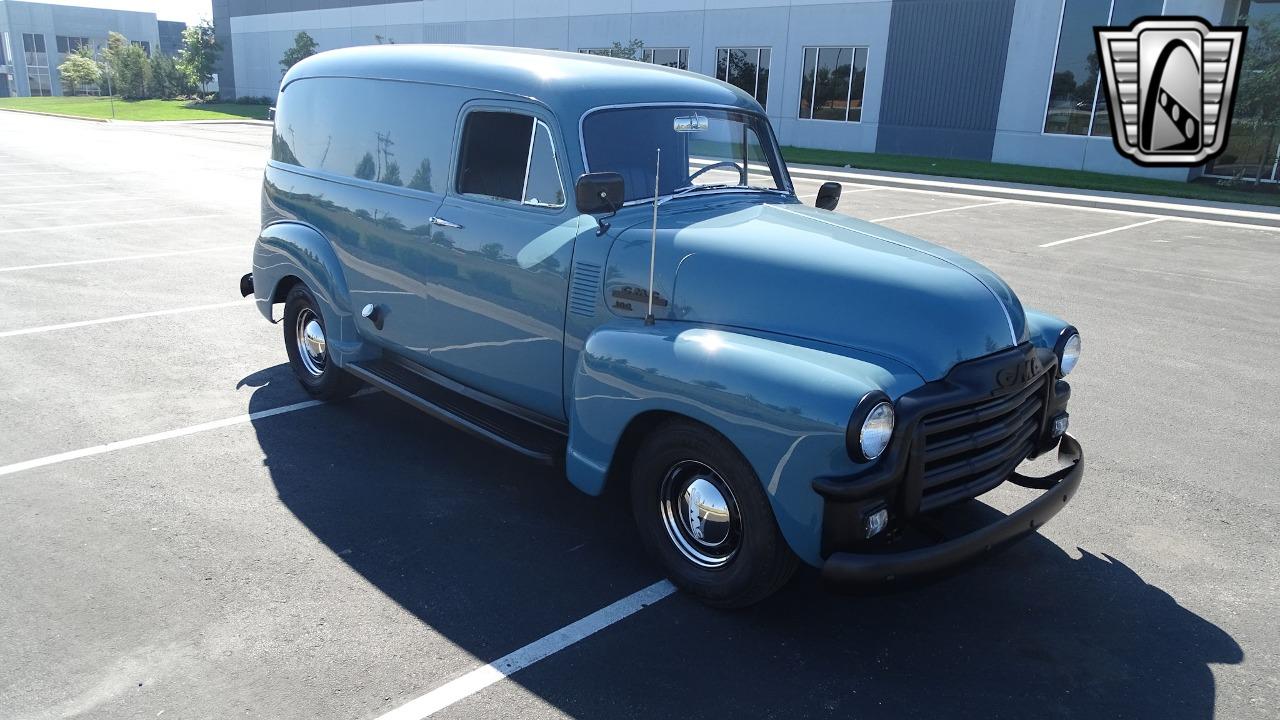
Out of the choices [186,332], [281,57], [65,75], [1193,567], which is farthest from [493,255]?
[65,75]

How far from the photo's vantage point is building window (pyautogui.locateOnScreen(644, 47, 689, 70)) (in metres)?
34.0

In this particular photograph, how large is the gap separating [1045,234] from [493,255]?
12.3 metres

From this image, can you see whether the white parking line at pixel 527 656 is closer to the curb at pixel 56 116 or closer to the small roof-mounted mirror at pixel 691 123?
the small roof-mounted mirror at pixel 691 123

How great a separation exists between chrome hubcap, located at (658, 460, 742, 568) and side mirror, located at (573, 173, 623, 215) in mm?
1242

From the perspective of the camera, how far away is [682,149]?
4855 millimetres

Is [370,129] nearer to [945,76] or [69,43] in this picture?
[945,76]

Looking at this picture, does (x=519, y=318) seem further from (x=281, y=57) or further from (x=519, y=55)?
(x=281, y=57)

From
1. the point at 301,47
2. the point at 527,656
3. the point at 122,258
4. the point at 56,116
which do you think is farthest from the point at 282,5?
the point at 527,656

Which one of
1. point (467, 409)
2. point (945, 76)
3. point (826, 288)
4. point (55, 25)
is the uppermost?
point (55, 25)

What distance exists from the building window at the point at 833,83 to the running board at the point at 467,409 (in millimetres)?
27510

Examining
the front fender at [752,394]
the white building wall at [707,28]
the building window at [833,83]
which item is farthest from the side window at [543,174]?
the building window at [833,83]

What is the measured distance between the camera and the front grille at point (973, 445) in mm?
3521

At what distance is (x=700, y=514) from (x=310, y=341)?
3.59 metres

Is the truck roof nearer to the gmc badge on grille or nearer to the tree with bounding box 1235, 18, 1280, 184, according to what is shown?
the gmc badge on grille
